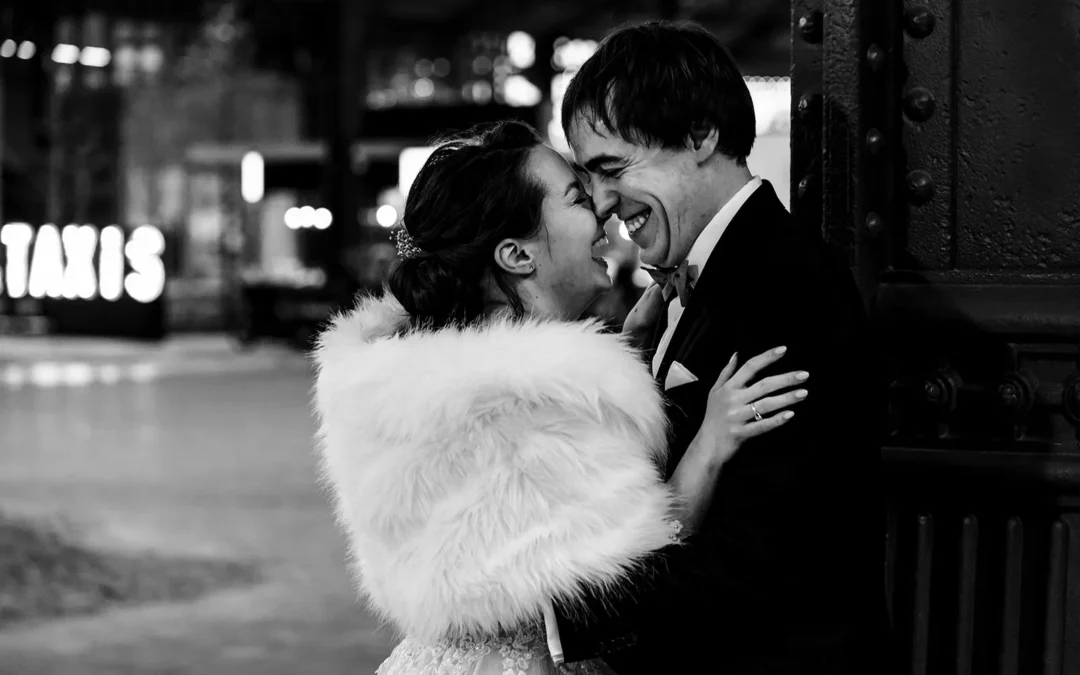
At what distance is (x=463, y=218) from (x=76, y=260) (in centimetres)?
2176

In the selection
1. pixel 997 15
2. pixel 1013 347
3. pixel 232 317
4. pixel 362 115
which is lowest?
pixel 232 317

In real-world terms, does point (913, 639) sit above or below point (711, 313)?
below

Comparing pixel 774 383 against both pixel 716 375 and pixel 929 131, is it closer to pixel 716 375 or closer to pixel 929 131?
pixel 716 375

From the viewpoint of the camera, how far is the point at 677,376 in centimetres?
175

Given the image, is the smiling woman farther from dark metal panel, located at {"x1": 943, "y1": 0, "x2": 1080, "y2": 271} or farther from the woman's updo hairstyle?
dark metal panel, located at {"x1": 943, "y1": 0, "x2": 1080, "y2": 271}

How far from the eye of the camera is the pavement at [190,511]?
16.6ft

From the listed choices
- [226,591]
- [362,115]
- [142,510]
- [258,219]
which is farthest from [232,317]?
[226,591]

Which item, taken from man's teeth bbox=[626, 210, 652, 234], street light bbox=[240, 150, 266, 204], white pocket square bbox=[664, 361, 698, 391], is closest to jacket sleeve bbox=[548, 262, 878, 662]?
white pocket square bbox=[664, 361, 698, 391]

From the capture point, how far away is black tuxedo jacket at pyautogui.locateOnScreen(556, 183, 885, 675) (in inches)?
63.1

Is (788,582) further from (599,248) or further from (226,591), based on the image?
(226,591)

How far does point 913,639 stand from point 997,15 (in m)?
0.85

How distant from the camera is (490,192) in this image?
183 centimetres

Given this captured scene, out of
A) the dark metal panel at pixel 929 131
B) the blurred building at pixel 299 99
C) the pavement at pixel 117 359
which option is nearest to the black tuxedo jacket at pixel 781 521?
the dark metal panel at pixel 929 131

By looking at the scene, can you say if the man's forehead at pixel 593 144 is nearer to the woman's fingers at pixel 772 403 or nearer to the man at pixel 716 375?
the man at pixel 716 375
